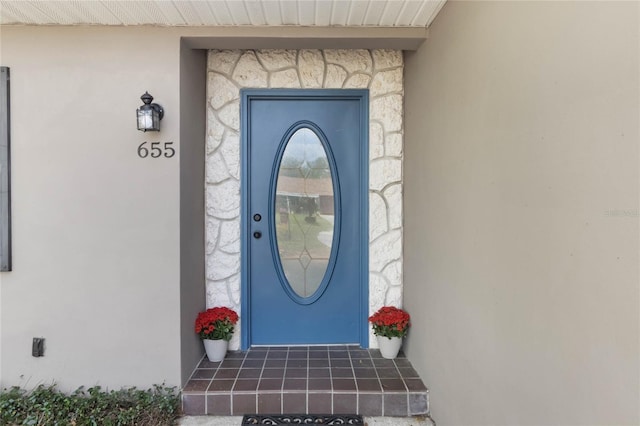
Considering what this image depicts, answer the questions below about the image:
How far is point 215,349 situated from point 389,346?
1.19m

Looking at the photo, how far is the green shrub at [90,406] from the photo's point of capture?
1835mm

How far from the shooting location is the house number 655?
6.66 feet

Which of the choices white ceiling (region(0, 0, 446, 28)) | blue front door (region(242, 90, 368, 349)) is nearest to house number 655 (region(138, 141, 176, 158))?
blue front door (region(242, 90, 368, 349))

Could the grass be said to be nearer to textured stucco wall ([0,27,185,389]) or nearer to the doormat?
textured stucco wall ([0,27,185,389])

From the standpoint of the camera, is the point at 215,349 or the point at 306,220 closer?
the point at 215,349

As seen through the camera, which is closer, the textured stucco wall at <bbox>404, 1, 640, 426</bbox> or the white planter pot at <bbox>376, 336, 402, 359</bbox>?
the textured stucco wall at <bbox>404, 1, 640, 426</bbox>

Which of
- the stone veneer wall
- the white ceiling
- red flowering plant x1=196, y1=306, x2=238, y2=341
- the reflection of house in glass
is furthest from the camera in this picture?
the reflection of house in glass

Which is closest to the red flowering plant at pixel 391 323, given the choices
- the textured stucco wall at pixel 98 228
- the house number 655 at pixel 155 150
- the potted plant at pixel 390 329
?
the potted plant at pixel 390 329

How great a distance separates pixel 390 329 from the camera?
2357 millimetres

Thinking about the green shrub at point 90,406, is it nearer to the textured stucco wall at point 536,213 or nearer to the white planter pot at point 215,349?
the white planter pot at point 215,349

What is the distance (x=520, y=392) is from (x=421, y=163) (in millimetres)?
1351

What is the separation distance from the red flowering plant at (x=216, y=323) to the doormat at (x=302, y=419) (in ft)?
1.80

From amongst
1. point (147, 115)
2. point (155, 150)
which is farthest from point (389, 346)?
point (147, 115)

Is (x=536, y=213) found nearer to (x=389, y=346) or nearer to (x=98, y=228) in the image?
(x=389, y=346)
